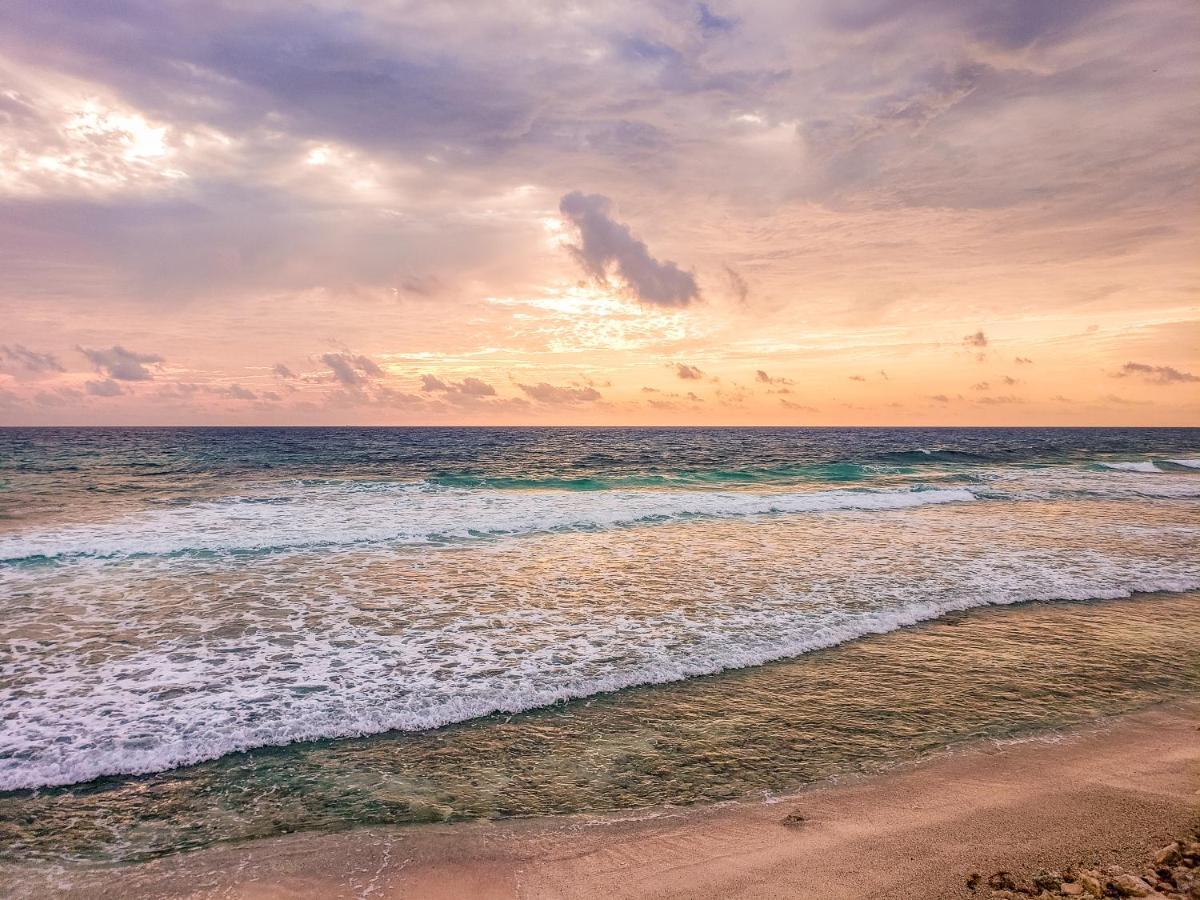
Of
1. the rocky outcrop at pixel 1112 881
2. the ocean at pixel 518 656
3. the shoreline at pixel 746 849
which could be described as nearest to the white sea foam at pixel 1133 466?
the ocean at pixel 518 656

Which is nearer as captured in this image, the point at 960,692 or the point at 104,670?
the point at 960,692

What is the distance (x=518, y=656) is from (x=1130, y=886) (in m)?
7.17

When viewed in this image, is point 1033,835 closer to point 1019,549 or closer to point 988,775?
point 988,775

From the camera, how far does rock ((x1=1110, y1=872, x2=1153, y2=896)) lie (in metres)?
4.37

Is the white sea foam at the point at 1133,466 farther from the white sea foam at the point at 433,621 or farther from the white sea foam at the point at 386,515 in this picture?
the white sea foam at the point at 433,621

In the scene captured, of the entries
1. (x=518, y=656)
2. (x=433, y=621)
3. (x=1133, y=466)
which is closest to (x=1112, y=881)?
(x=518, y=656)

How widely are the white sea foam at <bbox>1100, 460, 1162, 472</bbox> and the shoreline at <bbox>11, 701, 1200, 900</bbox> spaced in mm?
47795

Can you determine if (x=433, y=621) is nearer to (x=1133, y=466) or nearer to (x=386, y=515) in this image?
(x=386, y=515)

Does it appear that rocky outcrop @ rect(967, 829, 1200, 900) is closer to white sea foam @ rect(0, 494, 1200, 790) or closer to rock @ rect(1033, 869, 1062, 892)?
rock @ rect(1033, 869, 1062, 892)

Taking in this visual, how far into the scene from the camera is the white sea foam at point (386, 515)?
17844mm

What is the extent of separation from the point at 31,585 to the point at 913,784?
665 inches

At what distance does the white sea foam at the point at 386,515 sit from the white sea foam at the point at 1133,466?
22.5 metres

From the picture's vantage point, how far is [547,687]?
856 centimetres

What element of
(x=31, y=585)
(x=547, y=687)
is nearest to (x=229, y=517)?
(x=31, y=585)
